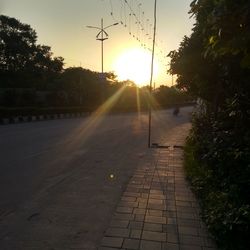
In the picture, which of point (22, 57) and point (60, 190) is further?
point (22, 57)

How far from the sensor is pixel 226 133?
8.31 m

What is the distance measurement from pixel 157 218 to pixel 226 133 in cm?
283

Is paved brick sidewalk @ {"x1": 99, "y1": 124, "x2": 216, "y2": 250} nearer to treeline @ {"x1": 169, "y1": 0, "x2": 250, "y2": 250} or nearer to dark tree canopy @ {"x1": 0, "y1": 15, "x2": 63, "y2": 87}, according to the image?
treeline @ {"x1": 169, "y1": 0, "x2": 250, "y2": 250}

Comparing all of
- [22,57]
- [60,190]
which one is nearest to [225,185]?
[60,190]

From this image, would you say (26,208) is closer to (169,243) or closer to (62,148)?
(169,243)

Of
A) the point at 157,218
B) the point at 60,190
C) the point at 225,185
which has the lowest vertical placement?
the point at 60,190

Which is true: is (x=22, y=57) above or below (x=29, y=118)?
above

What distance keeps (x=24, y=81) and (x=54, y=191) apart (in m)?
48.4

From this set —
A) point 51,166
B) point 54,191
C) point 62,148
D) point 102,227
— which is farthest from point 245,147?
point 62,148

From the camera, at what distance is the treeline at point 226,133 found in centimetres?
402

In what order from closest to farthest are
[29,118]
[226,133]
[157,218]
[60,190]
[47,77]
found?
[157,218]
[60,190]
[226,133]
[29,118]
[47,77]

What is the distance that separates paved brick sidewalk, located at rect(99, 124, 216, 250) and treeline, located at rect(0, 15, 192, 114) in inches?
1497

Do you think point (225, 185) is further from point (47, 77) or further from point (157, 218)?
point (47, 77)

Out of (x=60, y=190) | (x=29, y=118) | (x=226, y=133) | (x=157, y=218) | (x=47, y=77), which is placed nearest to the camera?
(x=157, y=218)
